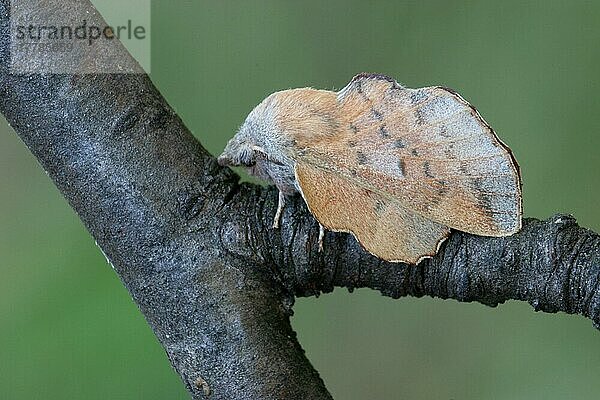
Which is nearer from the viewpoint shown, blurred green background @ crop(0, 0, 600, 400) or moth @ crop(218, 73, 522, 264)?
moth @ crop(218, 73, 522, 264)

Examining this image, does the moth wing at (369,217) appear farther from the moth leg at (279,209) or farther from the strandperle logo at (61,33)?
the strandperle logo at (61,33)

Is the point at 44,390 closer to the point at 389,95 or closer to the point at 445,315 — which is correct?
the point at 445,315

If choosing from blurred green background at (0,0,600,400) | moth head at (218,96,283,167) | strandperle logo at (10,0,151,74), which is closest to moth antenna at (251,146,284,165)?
moth head at (218,96,283,167)

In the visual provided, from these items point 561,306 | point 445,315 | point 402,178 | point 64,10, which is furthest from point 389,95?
point 445,315

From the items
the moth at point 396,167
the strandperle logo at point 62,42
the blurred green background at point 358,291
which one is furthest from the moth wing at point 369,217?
the blurred green background at point 358,291

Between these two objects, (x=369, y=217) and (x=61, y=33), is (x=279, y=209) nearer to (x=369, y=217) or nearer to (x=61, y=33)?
(x=369, y=217)

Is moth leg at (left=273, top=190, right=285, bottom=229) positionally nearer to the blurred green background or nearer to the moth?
the moth
